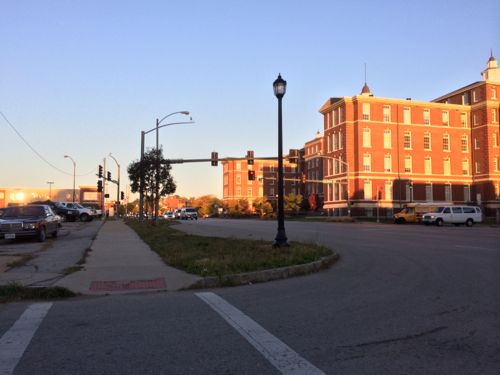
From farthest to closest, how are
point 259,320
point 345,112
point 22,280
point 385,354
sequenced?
point 345,112, point 22,280, point 259,320, point 385,354

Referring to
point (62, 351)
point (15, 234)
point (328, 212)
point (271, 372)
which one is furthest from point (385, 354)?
point (328, 212)

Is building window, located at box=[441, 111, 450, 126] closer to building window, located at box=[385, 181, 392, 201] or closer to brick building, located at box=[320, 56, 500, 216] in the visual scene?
brick building, located at box=[320, 56, 500, 216]

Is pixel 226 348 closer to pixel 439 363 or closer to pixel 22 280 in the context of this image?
pixel 439 363

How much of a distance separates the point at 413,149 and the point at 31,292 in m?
82.2

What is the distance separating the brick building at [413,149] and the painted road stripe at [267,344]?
7315 cm

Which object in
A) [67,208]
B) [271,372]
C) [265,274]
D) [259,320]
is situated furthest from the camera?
[67,208]

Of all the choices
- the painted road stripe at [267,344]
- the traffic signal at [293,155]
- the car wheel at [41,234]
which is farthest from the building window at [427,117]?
the painted road stripe at [267,344]

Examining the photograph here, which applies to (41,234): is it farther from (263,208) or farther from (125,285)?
(263,208)

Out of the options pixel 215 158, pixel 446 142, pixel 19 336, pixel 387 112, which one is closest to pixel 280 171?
pixel 19 336

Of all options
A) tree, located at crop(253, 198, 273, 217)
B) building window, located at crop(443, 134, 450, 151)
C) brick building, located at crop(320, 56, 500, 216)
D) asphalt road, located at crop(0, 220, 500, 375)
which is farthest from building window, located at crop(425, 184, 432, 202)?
asphalt road, located at crop(0, 220, 500, 375)

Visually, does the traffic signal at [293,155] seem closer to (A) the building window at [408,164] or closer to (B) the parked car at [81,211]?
(B) the parked car at [81,211]

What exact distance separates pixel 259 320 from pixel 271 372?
2.09m

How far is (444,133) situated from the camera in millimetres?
85812

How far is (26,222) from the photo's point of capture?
63.7 feet
